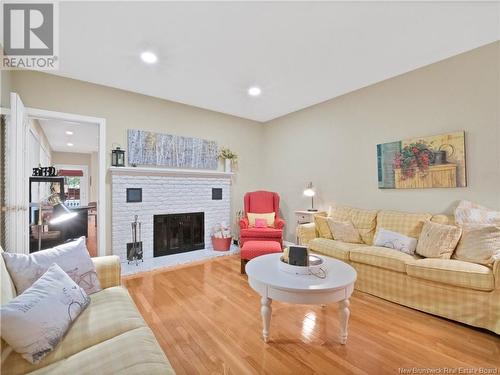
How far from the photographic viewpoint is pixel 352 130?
3684 millimetres

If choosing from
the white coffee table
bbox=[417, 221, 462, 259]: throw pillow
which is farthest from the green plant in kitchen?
the white coffee table

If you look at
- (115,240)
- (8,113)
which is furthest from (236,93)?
(115,240)

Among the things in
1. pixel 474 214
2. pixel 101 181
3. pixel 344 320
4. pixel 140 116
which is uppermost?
pixel 140 116

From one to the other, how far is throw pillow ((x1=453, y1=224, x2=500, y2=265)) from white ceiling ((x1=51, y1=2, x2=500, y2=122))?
73.9 inches

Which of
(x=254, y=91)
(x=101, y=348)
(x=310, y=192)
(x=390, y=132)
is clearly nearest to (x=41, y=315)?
(x=101, y=348)

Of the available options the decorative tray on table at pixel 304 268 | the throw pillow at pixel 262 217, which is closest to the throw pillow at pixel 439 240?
the decorative tray on table at pixel 304 268

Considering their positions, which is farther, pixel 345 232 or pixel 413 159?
pixel 345 232

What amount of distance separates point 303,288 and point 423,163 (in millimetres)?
2420

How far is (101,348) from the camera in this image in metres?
1.13

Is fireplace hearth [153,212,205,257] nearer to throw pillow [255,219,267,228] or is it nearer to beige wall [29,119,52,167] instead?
throw pillow [255,219,267,228]

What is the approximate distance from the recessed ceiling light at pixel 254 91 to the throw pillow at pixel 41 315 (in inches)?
122

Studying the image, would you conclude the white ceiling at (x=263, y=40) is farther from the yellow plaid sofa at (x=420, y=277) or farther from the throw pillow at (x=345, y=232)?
the throw pillow at (x=345, y=232)

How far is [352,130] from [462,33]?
5.19 ft

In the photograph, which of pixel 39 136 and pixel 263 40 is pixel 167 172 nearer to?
pixel 263 40
